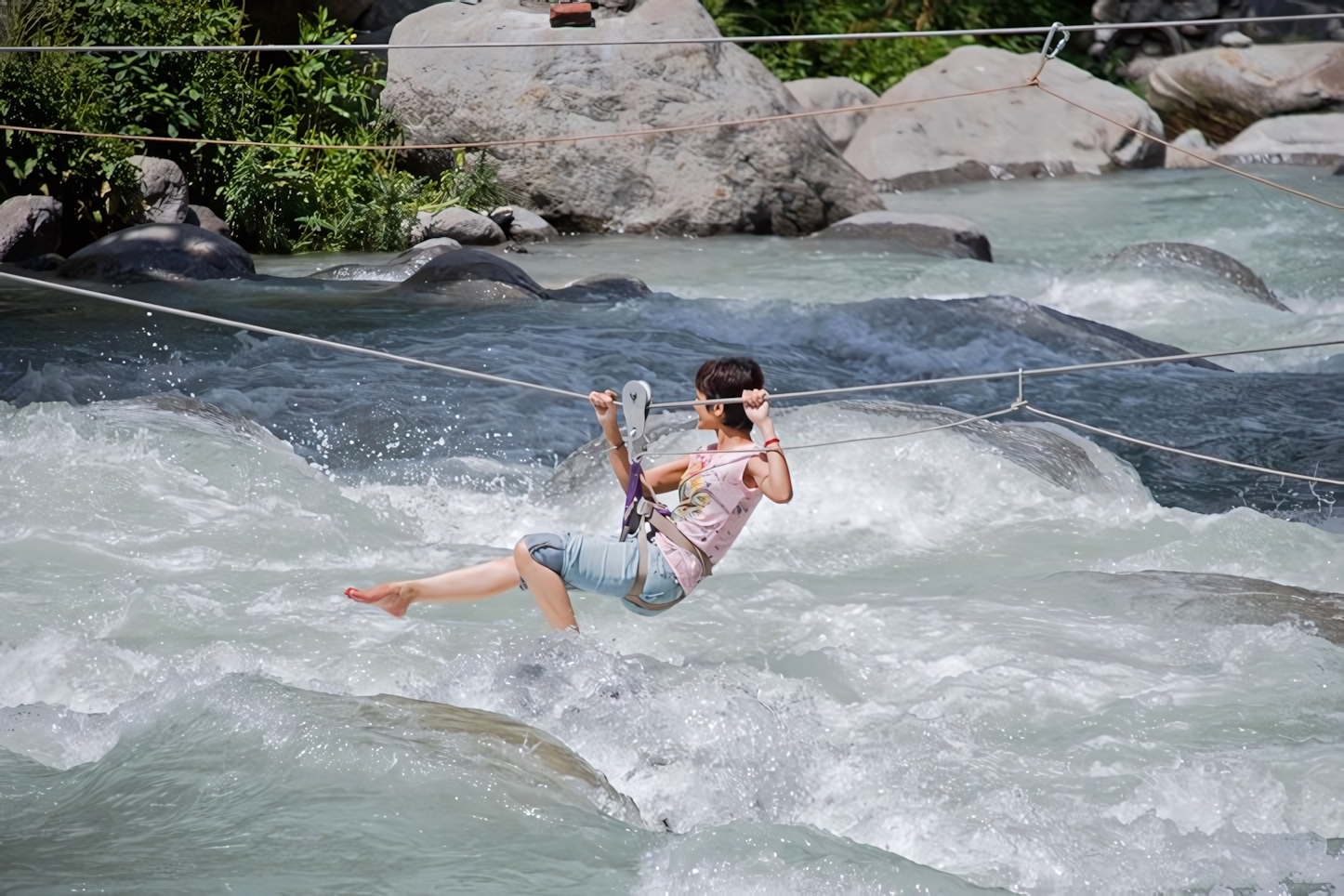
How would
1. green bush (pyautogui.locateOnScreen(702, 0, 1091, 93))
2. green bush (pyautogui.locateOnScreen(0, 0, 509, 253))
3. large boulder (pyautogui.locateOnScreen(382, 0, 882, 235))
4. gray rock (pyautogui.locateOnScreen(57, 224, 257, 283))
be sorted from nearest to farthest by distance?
gray rock (pyautogui.locateOnScreen(57, 224, 257, 283))
green bush (pyautogui.locateOnScreen(0, 0, 509, 253))
large boulder (pyautogui.locateOnScreen(382, 0, 882, 235))
green bush (pyautogui.locateOnScreen(702, 0, 1091, 93))

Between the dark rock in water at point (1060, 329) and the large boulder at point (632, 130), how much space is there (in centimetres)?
292

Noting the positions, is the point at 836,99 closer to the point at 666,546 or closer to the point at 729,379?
the point at 729,379

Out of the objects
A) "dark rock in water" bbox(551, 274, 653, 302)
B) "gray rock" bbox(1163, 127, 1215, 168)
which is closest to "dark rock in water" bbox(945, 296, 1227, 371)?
"dark rock in water" bbox(551, 274, 653, 302)

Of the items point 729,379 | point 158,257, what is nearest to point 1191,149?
point 158,257

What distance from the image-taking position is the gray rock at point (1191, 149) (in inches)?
589

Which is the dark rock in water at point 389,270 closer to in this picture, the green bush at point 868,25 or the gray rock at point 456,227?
the gray rock at point 456,227

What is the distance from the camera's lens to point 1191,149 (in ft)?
50.8

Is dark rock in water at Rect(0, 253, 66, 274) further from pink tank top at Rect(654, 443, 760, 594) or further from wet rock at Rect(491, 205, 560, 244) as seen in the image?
pink tank top at Rect(654, 443, 760, 594)

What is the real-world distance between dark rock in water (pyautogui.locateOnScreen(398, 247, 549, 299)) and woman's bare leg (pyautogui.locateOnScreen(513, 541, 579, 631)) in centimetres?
487

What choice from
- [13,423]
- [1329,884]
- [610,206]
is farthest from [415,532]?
[610,206]

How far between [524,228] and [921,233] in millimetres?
2863

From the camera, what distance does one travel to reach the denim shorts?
13.7ft

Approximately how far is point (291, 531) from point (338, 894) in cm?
268

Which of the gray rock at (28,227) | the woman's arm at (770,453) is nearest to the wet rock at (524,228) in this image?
the gray rock at (28,227)
